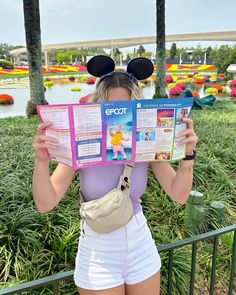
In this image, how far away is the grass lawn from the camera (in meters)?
2.48

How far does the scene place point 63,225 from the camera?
285 centimetres

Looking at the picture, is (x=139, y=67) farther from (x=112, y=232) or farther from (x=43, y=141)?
(x=112, y=232)

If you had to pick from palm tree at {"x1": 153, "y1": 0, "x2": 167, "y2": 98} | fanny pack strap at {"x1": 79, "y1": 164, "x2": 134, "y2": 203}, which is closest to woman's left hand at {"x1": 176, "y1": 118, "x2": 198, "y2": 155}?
fanny pack strap at {"x1": 79, "y1": 164, "x2": 134, "y2": 203}

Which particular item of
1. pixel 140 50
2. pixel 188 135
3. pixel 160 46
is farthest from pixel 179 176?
pixel 140 50

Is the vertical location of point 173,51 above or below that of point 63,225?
above

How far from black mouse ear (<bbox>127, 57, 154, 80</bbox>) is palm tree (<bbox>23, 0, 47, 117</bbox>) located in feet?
24.4

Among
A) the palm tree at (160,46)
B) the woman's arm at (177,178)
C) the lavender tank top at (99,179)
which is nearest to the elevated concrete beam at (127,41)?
the palm tree at (160,46)

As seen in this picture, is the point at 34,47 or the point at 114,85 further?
the point at 34,47

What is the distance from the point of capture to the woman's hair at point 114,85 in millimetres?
1419

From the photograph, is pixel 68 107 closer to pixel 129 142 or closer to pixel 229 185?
pixel 129 142

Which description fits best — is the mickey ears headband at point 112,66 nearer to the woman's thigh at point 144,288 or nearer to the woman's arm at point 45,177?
the woman's arm at point 45,177

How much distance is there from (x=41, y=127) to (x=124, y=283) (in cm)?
72

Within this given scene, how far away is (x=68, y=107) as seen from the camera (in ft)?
3.95

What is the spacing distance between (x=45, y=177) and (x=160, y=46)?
955 cm
